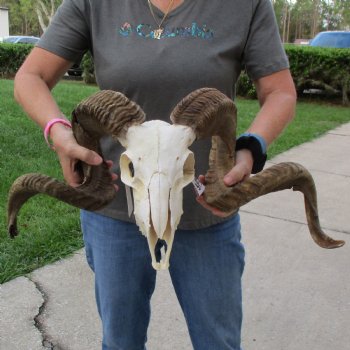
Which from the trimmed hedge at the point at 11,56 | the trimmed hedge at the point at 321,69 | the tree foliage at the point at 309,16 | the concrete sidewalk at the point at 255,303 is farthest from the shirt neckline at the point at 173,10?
the tree foliage at the point at 309,16

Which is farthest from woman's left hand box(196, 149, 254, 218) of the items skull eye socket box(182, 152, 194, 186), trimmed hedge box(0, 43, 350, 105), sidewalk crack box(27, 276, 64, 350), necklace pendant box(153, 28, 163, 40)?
trimmed hedge box(0, 43, 350, 105)

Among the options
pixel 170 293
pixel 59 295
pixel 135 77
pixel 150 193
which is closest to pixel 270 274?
pixel 170 293

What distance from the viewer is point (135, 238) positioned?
84.9 inches

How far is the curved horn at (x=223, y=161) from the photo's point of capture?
1551mm

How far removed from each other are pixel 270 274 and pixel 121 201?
8.64ft

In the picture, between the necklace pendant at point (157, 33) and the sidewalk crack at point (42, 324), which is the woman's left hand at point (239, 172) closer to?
the necklace pendant at point (157, 33)

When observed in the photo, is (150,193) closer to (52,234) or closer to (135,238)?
(135,238)

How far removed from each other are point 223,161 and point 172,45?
0.47m

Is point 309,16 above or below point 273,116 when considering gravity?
below

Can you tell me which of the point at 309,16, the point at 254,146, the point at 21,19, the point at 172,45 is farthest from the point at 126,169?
the point at 309,16

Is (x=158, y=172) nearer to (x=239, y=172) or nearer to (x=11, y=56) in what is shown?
(x=239, y=172)

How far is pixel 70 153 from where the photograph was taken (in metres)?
1.74

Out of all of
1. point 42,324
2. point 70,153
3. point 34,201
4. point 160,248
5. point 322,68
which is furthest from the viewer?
point 322,68

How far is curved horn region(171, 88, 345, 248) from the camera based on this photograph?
155 cm
